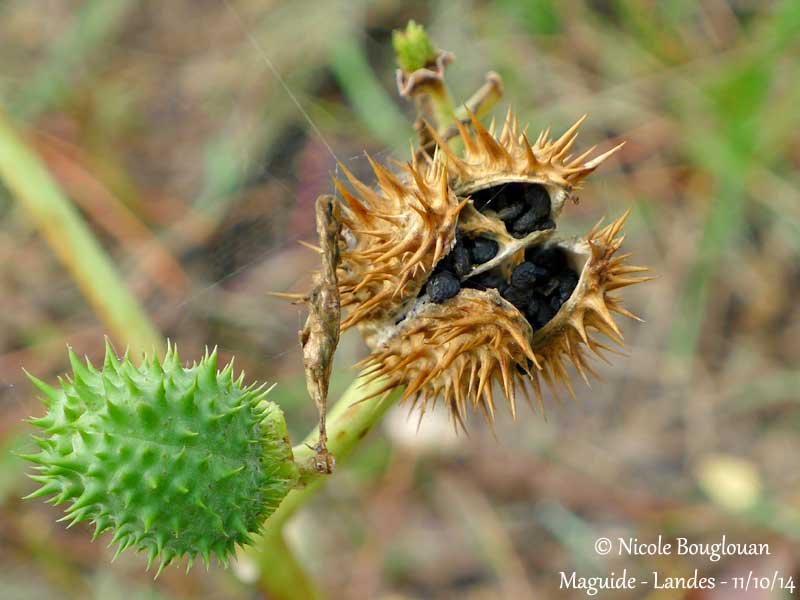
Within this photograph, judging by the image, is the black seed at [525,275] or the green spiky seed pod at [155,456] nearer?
the green spiky seed pod at [155,456]

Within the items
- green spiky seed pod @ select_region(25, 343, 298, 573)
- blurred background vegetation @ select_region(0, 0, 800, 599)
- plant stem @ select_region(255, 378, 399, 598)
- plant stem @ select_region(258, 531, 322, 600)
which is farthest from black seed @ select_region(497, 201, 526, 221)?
blurred background vegetation @ select_region(0, 0, 800, 599)

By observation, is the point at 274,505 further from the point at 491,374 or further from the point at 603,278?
the point at 603,278

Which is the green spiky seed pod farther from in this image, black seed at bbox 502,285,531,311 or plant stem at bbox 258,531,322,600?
black seed at bbox 502,285,531,311

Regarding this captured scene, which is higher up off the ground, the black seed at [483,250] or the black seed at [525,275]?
the black seed at [483,250]

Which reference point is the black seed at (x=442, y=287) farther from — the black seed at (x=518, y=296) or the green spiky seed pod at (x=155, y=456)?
the green spiky seed pod at (x=155, y=456)

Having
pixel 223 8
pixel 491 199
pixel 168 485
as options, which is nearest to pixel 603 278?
pixel 491 199

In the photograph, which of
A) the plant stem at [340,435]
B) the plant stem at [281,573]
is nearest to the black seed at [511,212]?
the plant stem at [340,435]
